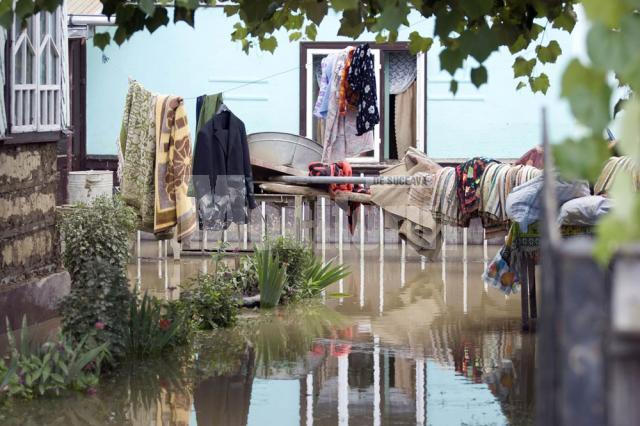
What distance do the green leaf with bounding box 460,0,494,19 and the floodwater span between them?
9.31ft

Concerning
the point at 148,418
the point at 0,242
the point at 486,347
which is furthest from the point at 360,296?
the point at 148,418

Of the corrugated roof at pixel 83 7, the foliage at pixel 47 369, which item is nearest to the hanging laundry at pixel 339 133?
the corrugated roof at pixel 83 7

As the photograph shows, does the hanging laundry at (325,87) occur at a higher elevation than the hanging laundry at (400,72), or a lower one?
lower

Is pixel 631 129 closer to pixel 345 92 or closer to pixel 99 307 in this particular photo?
pixel 99 307

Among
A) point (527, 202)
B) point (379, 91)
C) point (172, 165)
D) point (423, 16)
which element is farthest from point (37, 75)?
point (379, 91)

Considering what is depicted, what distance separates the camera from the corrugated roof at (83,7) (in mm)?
17808

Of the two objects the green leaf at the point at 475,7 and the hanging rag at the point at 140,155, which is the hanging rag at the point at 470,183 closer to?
the hanging rag at the point at 140,155

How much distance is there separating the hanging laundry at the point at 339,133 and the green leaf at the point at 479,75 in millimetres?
8484

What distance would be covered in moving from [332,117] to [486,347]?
463 centimetres

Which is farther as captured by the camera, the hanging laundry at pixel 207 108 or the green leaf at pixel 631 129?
the hanging laundry at pixel 207 108

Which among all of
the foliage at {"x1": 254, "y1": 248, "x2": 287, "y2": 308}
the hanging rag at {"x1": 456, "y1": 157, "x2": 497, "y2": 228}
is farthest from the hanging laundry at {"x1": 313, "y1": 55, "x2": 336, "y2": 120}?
the hanging rag at {"x1": 456, "y1": 157, "x2": 497, "y2": 228}

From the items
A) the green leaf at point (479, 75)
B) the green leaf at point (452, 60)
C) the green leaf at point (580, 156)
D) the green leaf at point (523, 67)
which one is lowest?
the green leaf at point (580, 156)

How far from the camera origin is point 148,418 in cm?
706

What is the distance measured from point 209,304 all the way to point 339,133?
4.05m
